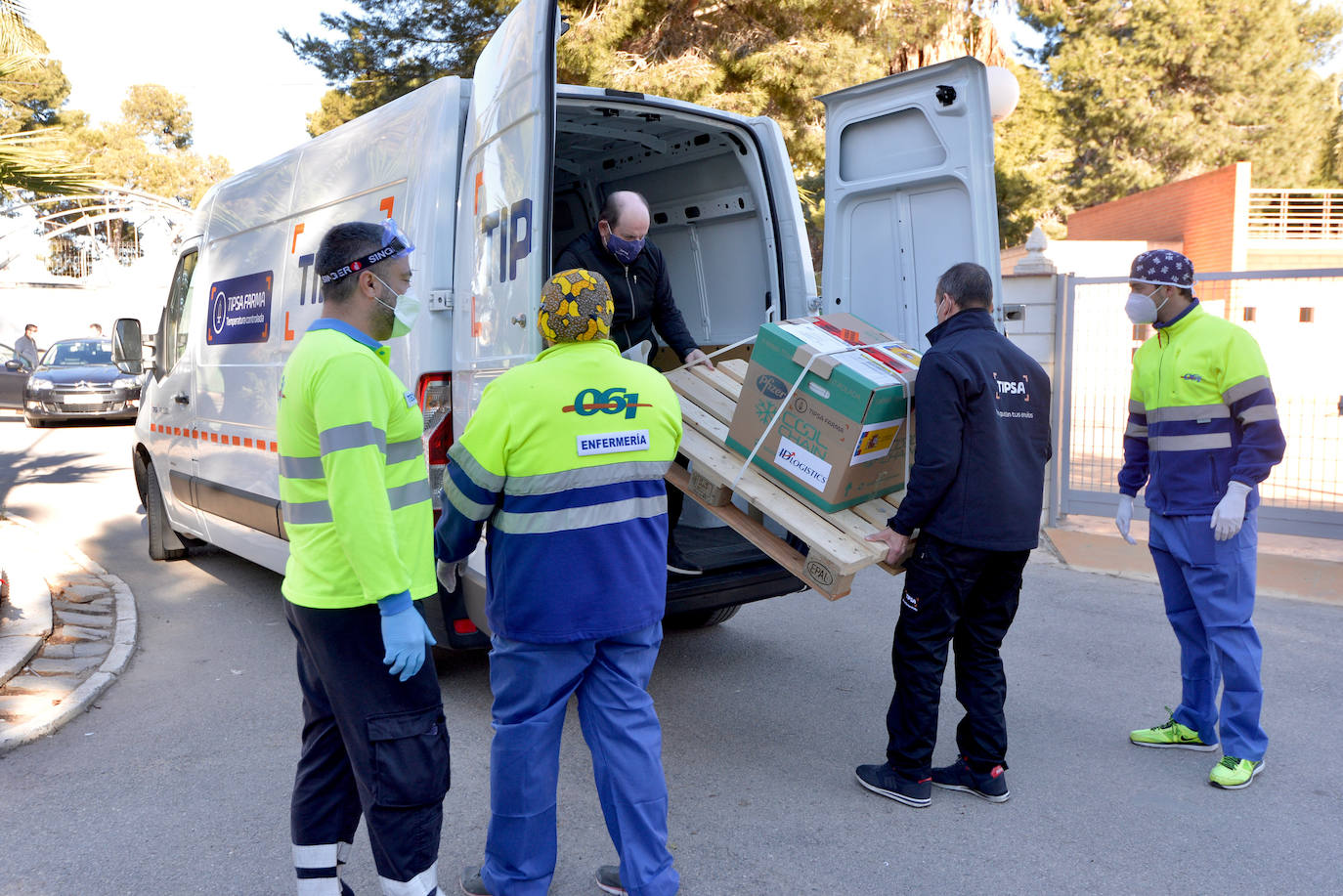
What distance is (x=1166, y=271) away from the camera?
3.88 m

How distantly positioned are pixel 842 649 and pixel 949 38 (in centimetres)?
1260

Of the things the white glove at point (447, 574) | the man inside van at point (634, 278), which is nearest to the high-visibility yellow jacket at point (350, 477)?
the white glove at point (447, 574)

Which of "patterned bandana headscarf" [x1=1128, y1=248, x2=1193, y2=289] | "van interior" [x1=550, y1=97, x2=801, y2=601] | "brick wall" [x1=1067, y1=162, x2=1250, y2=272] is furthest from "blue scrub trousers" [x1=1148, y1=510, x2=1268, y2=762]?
"brick wall" [x1=1067, y1=162, x2=1250, y2=272]

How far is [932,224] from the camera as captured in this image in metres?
4.50

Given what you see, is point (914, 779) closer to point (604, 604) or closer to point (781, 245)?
point (604, 604)

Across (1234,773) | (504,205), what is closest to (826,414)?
(504,205)

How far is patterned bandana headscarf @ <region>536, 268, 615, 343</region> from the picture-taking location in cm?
273

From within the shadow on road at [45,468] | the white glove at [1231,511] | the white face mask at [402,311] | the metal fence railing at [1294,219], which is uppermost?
the metal fence railing at [1294,219]

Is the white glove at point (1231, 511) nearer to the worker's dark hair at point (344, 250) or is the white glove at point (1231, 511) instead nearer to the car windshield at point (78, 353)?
the worker's dark hair at point (344, 250)

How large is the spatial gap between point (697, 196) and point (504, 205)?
2187 mm

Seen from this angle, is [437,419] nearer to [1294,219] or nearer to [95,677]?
[95,677]

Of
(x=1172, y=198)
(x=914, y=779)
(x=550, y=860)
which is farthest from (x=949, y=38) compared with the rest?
(x=550, y=860)

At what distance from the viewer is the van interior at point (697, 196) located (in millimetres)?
5195

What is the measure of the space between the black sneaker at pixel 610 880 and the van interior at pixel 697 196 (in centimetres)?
284
